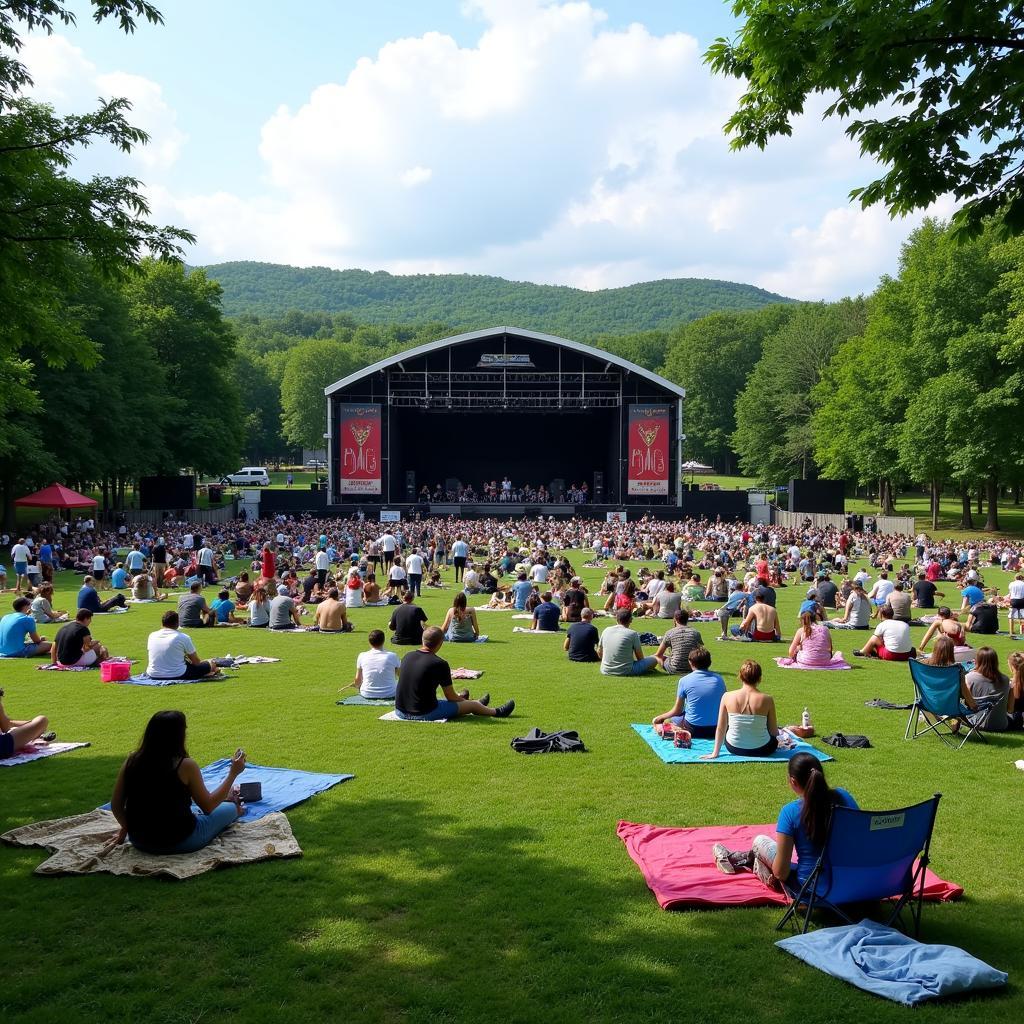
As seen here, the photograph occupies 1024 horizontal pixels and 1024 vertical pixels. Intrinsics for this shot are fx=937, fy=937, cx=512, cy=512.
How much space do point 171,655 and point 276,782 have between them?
4.19 m

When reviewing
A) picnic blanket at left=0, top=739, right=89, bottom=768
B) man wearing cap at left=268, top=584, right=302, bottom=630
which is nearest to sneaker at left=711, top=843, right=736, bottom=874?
picnic blanket at left=0, top=739, right=89, bottom=768

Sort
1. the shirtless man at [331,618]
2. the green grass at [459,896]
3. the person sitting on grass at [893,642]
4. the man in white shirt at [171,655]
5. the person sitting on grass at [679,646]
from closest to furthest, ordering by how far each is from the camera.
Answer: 1. the green grass at [459,896]
2. the man in white shirt at [171,655]
3. the person sitting on grass at [679,646]
4. the person sitting on grass at [893,642]
5. the shirtless man at [331,618]

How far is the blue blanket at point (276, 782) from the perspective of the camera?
19.6 ft

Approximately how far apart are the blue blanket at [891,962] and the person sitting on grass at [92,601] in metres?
11.0

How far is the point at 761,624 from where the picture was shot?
14.0 metres

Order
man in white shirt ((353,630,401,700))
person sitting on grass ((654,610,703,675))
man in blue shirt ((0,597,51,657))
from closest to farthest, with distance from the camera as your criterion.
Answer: man in white shirt ((353,630,401,700))
person sitting on grass ((654,610,703,675))
man in blue shirt ((0,597,51,657))

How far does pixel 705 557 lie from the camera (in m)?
29.2

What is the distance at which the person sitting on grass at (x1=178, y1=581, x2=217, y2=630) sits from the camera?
14797mm

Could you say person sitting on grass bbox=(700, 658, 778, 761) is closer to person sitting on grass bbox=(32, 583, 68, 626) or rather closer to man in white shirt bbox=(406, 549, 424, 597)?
person sitting on grass bbox=(32, 583, 68, 626)

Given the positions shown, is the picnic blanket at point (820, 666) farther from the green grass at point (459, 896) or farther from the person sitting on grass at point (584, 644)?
the green grass at point (459, 896)

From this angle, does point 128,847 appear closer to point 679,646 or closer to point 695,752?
point 695,752

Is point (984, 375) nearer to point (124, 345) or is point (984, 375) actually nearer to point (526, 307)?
point (124, 345)

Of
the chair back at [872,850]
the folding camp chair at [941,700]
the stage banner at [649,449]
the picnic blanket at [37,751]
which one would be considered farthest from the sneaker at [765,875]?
the stage banner at [649,449]

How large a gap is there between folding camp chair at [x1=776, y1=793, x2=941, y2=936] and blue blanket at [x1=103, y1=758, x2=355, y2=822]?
3.20 meters
